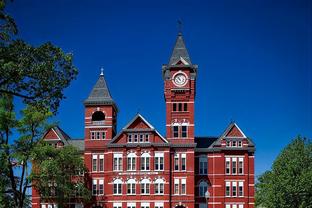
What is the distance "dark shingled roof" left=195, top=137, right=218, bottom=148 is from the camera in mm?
79312

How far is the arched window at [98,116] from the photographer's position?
258 ft

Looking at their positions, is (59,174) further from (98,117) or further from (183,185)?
(183,185)

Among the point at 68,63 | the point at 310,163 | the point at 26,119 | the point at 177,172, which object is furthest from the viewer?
the point at 177,172

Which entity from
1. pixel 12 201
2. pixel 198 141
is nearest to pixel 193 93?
pixel 198 141

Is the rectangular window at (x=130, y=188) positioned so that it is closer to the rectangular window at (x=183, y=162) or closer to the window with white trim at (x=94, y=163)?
the window with white trim at (x=94, y=163)

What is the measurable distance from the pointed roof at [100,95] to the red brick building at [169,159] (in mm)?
135

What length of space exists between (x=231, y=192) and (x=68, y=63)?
54.6m

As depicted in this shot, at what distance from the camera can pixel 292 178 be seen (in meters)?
63.9

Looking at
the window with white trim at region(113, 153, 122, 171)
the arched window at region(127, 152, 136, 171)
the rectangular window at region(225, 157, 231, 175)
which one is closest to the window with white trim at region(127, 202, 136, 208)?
the arched window at region(127, 152, 136, 171)

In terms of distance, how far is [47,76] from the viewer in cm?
2427

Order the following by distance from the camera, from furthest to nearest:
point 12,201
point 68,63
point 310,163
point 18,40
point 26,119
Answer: point 310,163, point 26,119, point 12,201, point 68,63, point 18,40

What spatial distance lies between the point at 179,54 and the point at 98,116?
13917 mm

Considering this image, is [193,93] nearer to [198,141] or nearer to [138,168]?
[198,141]

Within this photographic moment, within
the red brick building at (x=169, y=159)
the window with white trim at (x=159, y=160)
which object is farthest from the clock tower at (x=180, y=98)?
the window with white trim at (x=159, y=160)
